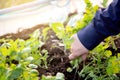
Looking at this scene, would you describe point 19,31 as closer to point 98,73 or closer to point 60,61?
point 60,61

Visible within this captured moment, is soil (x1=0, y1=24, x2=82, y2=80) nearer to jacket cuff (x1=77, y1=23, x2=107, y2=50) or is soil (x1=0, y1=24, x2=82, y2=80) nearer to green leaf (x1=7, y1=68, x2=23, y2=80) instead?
jacket cuff (x1=77, y1=23, x2=107, y2=50)

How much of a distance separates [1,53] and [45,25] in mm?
425

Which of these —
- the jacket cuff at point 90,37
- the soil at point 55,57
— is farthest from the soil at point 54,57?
the jacket cuff at point 90,37

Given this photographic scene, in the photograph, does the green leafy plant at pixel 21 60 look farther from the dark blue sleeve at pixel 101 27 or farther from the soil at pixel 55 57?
the dark blue sleeve at pixel 101 27

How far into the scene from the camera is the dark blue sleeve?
96cm

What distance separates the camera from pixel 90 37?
3.35 ft

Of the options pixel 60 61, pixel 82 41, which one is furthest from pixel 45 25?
pixel 82 41

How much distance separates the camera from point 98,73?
3.54ft

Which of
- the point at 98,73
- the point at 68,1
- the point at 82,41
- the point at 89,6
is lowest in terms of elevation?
the point at 98,73

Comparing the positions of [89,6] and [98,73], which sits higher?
[89,6]

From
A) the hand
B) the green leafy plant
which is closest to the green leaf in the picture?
the green leafy plant

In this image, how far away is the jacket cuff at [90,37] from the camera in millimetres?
1014

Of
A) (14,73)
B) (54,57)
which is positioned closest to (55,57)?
(54,57)

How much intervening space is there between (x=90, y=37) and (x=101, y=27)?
56mm
